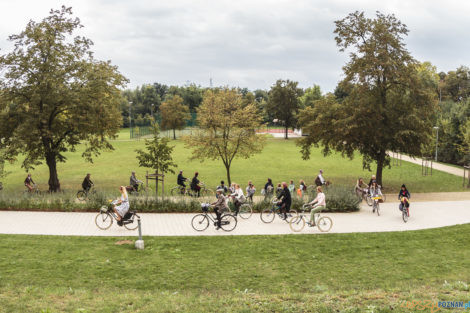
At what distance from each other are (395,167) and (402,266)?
2786 centimetres

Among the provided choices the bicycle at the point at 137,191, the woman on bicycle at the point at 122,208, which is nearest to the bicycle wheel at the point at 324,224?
the woman on bicycle at the point at 122,208

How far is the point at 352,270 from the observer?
10.9 metres

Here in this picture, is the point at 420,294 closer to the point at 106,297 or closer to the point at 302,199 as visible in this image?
the point at 106,297

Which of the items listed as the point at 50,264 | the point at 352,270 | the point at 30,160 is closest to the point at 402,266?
the point at 352,270

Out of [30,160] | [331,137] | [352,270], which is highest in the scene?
[331,137]

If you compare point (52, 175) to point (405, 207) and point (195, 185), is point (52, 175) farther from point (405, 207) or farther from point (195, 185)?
point (405, 207)

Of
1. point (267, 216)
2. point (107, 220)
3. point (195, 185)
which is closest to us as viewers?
point (107, 220)

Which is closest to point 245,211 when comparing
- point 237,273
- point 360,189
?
point 237,273

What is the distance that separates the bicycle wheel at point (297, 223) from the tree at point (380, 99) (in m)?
10.1

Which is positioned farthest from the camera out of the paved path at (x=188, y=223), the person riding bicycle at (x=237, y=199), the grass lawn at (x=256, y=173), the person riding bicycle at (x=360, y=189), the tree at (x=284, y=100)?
the tree at (x=284, y=100)

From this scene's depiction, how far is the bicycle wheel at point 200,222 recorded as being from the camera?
1498 cm

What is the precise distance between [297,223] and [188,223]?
424 cm

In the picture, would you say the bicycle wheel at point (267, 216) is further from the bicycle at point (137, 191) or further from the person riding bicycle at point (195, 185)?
the person riding bicycle at point (195, 185)

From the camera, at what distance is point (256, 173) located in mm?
32344
